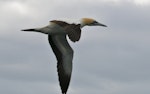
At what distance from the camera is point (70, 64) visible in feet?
133

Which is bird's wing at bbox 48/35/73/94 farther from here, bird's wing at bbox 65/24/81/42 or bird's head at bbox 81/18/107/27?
bird's wing at bbox 65/24/81/42

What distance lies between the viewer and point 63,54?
40594 millimetres

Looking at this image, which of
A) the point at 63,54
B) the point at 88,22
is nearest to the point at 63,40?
the point at 63,54

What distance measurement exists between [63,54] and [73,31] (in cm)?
558

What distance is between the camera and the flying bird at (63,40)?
36.3 metres

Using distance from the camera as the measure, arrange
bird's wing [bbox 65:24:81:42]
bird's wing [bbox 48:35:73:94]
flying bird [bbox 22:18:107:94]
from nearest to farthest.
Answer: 1. bird's wing [bbox 65:24:81:42]
2. flying bird [bbox 22:18:107:94]
3. bird's wing [bbox 48:35:73:94]

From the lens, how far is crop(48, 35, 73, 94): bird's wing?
3931 cm

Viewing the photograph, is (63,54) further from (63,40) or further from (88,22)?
(88,22)

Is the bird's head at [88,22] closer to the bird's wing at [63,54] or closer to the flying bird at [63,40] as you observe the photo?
the flying bird at [63,40]

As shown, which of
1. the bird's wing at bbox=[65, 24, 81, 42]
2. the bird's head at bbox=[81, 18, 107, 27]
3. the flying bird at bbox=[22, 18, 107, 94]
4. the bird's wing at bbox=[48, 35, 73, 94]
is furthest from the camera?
the bird's wing at bbox=[48, 35, 73, 94]

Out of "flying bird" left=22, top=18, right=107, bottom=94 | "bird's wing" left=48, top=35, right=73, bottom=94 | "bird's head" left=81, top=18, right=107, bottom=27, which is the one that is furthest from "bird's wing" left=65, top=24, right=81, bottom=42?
"bird's wing" left=48, top=35, right=73, bottom=94

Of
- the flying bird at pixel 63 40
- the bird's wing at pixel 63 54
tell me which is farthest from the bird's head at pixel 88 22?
the bird's wing at pixel 63 54

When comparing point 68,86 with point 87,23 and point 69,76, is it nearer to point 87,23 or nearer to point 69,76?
point 69,76

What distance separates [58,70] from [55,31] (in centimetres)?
342
